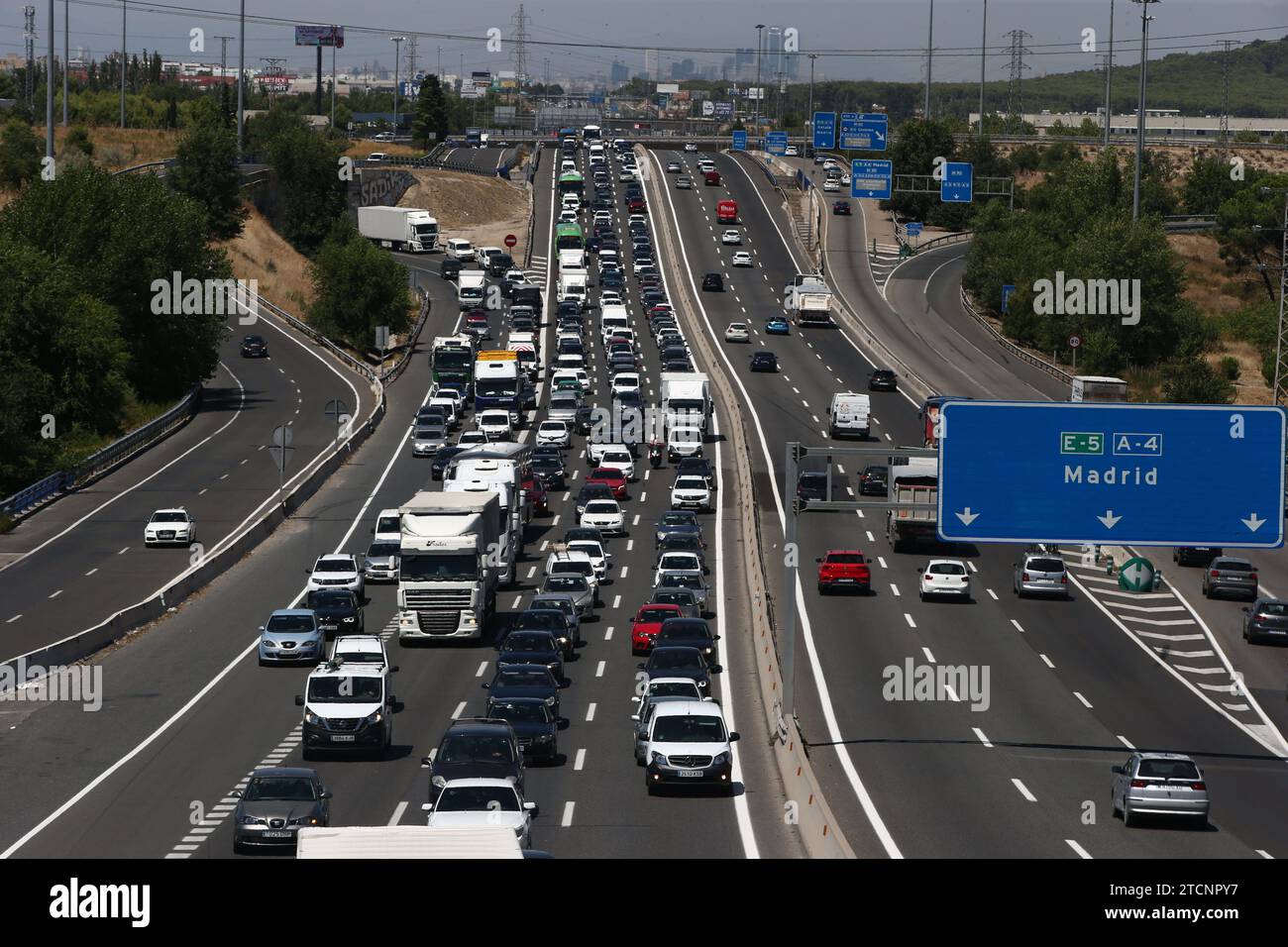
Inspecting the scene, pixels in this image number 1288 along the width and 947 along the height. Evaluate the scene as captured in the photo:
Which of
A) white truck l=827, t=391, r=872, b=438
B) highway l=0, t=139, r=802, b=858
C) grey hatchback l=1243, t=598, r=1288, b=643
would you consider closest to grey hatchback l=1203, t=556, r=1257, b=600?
grey hatchback l=1243, t=598, r=1288, b=643

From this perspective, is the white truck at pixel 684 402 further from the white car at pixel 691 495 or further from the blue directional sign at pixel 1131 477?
the blue directional sign at pixel 1131 477

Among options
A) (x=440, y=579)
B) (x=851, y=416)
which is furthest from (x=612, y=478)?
(x=440, y=579)

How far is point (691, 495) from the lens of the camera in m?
62.4

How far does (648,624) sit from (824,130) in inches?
3601

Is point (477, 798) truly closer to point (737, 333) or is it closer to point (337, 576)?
point (337, 576)

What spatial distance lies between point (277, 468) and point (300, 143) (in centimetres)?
7979

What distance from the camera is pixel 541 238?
449 ft

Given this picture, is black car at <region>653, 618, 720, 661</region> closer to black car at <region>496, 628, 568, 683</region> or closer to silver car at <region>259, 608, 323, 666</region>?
black car at <region>496, 628, 568, 683</region>

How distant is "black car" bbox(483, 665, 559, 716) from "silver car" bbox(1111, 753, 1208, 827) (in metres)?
11.0

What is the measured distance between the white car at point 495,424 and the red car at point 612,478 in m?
9.28
